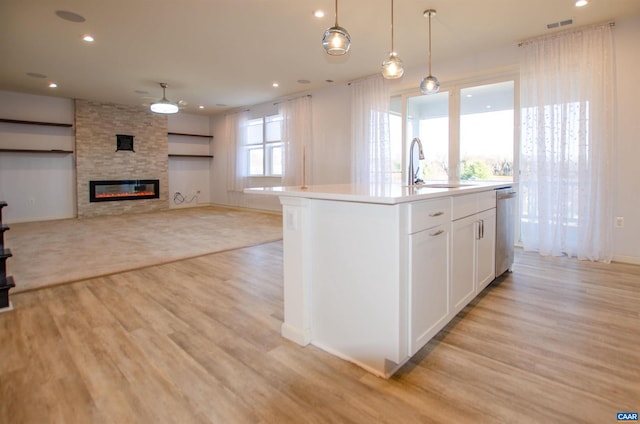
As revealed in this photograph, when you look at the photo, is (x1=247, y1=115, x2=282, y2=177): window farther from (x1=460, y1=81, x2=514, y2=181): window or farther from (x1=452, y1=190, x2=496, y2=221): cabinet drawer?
(x1=452, y1=190, x2=496, y2=221): cabinet drawer

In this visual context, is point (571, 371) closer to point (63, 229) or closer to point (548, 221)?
point (548, 221)

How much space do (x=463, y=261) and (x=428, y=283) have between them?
0.55m

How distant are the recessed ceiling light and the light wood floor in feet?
9.43

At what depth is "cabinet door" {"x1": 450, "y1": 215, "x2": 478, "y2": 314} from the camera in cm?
213

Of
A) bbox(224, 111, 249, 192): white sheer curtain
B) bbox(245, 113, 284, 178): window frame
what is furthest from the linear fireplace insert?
bbox(245, 113, 284, 178): window frame

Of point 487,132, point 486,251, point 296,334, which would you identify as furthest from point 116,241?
point 487,132

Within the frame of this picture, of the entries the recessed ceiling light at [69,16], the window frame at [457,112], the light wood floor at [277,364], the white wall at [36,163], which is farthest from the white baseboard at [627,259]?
the white wall at [36,163]

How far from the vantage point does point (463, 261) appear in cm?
226

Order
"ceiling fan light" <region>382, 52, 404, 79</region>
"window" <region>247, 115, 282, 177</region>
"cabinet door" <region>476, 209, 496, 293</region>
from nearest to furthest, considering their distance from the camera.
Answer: "cabinet door" <region>476, 209, 496, 293</region>
"ceiling fan light" <region>382, 52, 404, 79</region>
"window" <region>247, 115, 282, 177</region>

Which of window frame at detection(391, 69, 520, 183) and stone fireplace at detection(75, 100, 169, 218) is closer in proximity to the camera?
window frame at detection(391, 69, 520, 183)

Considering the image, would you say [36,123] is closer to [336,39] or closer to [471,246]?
[336,39]

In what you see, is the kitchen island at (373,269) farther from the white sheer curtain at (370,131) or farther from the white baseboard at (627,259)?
the white sheer curtain at (370,131)

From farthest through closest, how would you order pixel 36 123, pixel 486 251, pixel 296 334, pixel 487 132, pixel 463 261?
pixel 36 123 → pixel 487 132 → pixel 486 251 → pixel 463 261 → pixel 296 334

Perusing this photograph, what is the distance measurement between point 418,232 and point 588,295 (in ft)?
6.65
